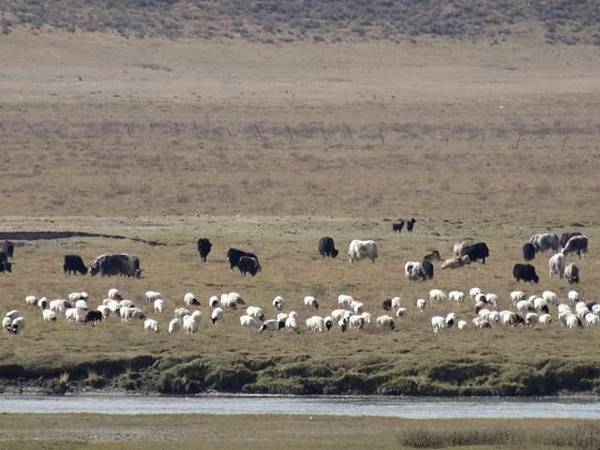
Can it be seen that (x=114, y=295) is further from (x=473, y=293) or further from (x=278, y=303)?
(x=473, y=293)

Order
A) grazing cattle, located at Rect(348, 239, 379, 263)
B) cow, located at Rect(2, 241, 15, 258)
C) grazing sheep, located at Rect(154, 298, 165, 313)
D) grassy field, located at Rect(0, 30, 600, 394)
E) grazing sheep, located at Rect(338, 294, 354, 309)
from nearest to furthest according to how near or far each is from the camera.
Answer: grassy field, located at Rect(0, 30, 600, 394)
grazing sheep, located at Rect(154, 298, 165, 313)
grazing sheep, located at Rect(338, 294, 354, 309)
cow, located at Rect(2, 241, 15, 258)
grazing cattle, located at Rect(348, 239, 379, 263)

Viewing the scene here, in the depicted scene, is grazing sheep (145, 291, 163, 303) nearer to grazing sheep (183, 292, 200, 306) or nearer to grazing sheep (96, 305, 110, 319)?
grazing sheep (183, 292, 200, 306)

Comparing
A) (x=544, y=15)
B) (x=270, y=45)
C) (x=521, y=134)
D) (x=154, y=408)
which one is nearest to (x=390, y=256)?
(x=154, y=408)

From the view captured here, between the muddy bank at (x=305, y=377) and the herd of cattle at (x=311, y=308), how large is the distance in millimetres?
2108

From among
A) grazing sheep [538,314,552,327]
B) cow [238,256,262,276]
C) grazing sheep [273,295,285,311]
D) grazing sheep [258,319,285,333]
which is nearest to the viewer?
grazing sheep [258,319,285,333]

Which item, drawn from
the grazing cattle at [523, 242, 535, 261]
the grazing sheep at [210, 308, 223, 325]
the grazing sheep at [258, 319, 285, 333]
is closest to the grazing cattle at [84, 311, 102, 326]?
the grazing sheep at [210, 308, 223, 325]

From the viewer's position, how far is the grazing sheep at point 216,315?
27.9 meters

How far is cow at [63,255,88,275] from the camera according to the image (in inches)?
1324

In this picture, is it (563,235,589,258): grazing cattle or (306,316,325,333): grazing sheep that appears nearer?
(306,316,325,333): grazing sheep

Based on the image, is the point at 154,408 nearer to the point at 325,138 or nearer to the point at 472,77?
the point at 325,138

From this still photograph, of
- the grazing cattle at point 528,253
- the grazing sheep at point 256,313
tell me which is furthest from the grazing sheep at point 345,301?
the grazing cattle at point 528,253

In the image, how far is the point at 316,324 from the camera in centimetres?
2722

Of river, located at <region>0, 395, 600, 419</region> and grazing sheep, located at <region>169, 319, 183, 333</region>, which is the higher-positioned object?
grazing sheep, located at <region>169, 319, 183, 333</region>

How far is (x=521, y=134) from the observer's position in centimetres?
6556
